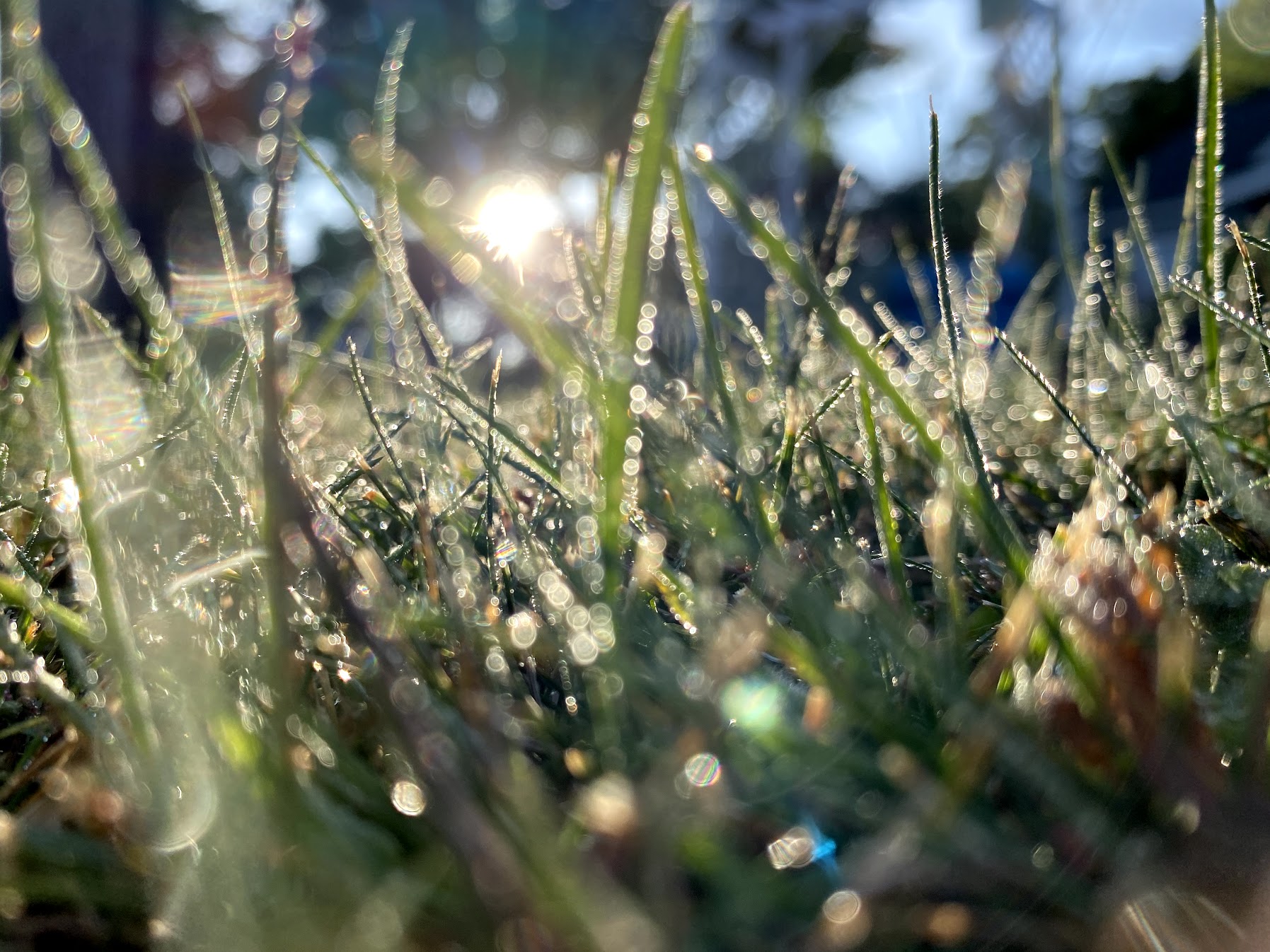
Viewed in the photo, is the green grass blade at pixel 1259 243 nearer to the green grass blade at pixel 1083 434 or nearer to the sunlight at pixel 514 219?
the green grass blade at pixel 1083 434

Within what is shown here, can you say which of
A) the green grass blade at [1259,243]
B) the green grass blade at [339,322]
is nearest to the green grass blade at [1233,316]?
the green grass blade at [1259,243]

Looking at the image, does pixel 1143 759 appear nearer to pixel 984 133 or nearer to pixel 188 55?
pixel 188 55

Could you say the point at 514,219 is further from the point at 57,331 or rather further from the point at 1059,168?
the point at 1059,168

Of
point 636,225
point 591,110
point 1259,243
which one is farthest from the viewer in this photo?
point 591,110

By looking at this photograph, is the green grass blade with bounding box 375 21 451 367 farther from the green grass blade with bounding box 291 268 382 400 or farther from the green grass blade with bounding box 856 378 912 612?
the green grass blade with bounding box 856 378 912 612

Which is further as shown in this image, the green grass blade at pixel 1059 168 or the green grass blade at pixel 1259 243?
the green grass blade at pixel 1059 168

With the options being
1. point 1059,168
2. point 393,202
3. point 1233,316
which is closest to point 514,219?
point 393,202

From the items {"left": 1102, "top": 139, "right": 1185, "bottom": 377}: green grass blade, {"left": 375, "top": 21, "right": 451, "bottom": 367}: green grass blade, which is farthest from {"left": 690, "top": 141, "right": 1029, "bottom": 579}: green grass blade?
{"left": 1102, "top": 139, "right": 1185, "bottom": 377}: green grass blade

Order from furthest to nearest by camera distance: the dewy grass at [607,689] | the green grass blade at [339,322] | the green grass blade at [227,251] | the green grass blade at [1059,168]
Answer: the green grass blade at [1059,168] < the green grass blade at [339,322] < the green grass blade at [227,251] < the dewy grass at [607,689]
